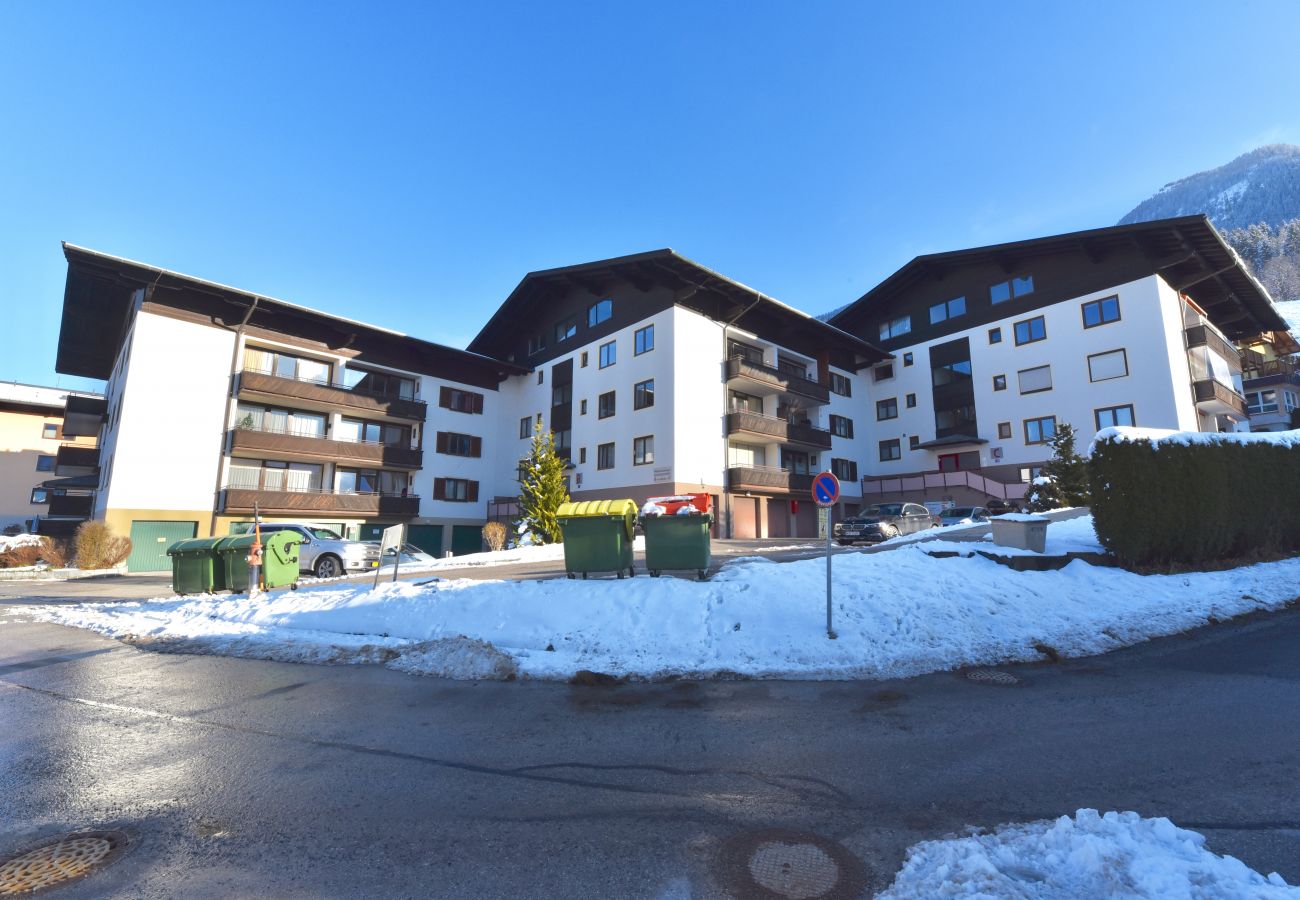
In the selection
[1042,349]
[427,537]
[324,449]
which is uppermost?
[1042,349]

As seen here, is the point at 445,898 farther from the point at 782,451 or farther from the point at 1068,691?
the point at 782,451

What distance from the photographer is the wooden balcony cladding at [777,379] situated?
31.4 m

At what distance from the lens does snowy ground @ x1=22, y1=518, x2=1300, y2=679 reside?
732cm

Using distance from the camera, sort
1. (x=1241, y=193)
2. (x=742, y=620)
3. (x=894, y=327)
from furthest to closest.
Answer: (x=1241, y=193)
(x=894, y=327)
(x=742, y=620)

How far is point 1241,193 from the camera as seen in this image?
491ft

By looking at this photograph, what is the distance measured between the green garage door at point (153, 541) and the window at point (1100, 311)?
4534 centimetres

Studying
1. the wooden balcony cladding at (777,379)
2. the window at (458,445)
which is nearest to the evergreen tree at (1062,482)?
the wooden balcony cladding at (777,379)

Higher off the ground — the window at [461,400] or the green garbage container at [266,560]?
the window at [461,400]

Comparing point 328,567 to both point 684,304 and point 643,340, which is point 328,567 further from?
point 684,304

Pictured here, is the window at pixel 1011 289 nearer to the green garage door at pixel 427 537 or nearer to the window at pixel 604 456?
the window at pixel 604 456

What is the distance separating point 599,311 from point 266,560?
24629 millimetres

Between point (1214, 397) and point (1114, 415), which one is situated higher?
point (1214, 397)

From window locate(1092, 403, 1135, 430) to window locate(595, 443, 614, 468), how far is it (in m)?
24.7

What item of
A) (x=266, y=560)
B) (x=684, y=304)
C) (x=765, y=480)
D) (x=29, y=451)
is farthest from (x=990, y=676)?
(x=29, y=451)
